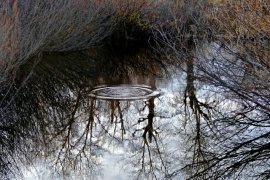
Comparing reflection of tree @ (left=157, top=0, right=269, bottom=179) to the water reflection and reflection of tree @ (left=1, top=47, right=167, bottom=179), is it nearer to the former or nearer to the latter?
the water reflection

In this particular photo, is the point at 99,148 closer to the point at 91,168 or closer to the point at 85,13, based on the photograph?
the point at 91,168

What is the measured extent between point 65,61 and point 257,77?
24.1ft

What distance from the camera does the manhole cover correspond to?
9.58m

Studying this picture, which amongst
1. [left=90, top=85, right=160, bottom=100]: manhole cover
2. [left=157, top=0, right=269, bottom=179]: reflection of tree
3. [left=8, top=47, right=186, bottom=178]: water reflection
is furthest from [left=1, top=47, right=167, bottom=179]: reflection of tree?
[left=157, top=0, right=269, bottom=179]: reflection of tree

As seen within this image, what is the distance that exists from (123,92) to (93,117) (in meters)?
1.80

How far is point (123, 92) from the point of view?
1008cm

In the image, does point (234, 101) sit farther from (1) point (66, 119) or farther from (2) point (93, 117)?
(1) point (66, 119)

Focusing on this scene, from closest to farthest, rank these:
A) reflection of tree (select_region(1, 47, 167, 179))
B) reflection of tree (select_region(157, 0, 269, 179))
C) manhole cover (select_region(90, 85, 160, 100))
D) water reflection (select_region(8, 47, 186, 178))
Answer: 1. reflection of tree (select_region(157, 0, 269, 179))
2. water reflection (select_region(8, 47, 186, 178))
3. reflection of tree (select_region(1, 47, 167, 179))
4. manhole cover (select_region(90, 85, 160, 100))

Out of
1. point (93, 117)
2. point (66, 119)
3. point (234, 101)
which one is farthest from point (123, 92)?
point (234, 101)

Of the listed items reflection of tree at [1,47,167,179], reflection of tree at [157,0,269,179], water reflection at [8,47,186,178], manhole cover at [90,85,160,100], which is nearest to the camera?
reflection of tree at [157,0,269,179]

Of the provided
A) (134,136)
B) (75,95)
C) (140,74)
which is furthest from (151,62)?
(134,136)

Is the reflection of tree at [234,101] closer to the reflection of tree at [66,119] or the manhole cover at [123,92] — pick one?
the manhole cover at [123,92]

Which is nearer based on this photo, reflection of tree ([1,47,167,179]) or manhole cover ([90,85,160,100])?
reflection of tree ([1,47,167,179])

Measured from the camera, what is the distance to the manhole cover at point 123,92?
958cm
